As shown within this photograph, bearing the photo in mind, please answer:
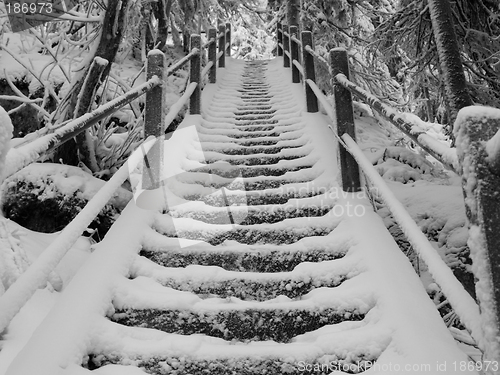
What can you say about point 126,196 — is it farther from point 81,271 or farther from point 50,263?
point 50,263

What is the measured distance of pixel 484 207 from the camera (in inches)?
50.9

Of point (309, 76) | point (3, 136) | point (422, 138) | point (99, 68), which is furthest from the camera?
point (309, 76)

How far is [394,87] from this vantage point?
10.1 m

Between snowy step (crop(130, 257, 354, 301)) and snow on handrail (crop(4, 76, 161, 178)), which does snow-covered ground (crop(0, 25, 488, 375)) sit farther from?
snow on handrail (crop(4, 76, 161, 178))

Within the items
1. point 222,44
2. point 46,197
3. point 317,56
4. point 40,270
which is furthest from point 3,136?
point 222,44

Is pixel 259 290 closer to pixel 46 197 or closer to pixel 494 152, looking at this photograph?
pixel 494 152

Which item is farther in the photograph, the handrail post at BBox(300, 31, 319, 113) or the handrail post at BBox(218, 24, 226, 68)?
the handrail post at BBox(218, 24, 226, 68)

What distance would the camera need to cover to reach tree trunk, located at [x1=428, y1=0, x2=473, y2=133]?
15.4ft

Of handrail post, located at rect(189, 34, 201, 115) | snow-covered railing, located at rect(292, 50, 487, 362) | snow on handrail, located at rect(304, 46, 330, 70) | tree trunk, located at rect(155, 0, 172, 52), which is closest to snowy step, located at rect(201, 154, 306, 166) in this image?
snow on handrail, located at rect(304, 46, 330, 70)

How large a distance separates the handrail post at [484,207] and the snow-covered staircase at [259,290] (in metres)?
0.42

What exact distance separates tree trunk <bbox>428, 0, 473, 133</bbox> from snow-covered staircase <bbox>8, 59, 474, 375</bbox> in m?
1.89

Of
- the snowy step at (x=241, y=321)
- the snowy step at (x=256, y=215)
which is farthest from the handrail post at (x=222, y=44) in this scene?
the snowy step at (x=241, y=321)

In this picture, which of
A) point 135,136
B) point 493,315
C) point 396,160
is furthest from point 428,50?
point 493,315

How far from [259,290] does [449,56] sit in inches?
157
